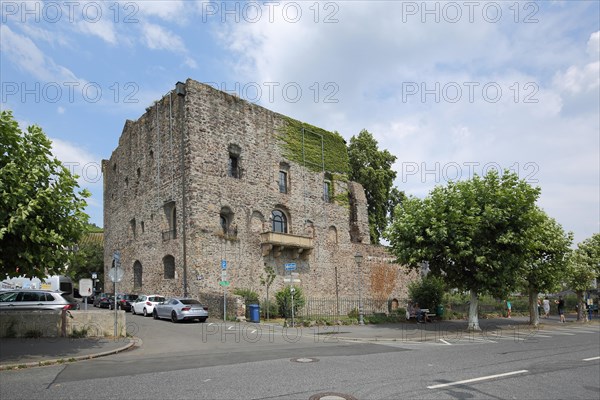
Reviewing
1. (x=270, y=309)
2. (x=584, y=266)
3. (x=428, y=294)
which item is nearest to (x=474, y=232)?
(x=428, y=294)

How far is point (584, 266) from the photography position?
1147 inches

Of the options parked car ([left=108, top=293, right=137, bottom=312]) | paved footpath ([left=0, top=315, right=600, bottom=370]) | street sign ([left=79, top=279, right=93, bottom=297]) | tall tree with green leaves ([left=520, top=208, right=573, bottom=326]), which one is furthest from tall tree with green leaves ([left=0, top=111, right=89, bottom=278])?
tall tree with green leaves ([left=520, top=208, right=573, bottom=326])

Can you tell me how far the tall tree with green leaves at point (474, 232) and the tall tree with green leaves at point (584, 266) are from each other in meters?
8.57

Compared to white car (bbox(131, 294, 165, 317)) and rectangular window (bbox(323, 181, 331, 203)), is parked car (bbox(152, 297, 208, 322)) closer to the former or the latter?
white car (bbox(131, 294, 165, 317))

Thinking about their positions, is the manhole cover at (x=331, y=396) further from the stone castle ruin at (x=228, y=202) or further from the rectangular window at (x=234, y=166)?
the rectangular window at (x=234, y=166)

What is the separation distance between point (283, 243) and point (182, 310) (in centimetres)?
1150

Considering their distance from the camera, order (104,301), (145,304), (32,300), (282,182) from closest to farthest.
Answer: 1. (32,300)
2. (145,304)
3. (104,301)
4. (282,182)

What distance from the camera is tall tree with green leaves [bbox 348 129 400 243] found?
4750 centimetres

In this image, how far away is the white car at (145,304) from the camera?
26828mm

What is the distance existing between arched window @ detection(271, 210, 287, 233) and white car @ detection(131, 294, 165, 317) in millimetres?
10576

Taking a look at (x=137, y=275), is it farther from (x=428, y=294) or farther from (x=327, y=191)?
(x=428, y=294)

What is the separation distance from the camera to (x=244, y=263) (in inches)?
1240

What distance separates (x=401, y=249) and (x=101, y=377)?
16.0m

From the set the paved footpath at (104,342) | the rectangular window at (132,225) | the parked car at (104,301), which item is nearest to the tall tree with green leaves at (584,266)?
the paved footpath at (104,342)
